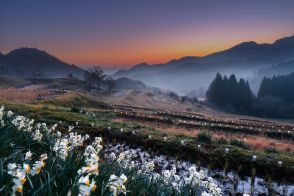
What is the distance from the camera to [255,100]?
112m

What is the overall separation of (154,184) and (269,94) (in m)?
119

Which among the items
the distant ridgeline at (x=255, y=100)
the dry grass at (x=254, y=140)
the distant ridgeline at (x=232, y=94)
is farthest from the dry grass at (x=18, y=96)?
the distant ridgeline at (x=232, y=94)

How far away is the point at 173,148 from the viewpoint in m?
15.3

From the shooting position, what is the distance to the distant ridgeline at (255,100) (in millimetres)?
100750

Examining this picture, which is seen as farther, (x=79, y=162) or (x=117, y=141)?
(x=117, y=141)

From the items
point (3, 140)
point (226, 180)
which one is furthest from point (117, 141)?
point (3, 140)

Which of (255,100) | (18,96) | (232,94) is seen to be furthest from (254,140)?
(255,100)

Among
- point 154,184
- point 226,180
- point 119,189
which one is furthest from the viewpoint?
point 226,180

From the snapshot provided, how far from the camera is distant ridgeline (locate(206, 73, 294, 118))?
100750 millimetres

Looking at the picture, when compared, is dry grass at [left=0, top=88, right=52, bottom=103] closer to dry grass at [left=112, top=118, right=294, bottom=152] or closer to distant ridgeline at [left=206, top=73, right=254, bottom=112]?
dry grass at [left=112, top=118, right=294, bottom=152]

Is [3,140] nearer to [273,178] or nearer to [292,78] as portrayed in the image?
[273,178]

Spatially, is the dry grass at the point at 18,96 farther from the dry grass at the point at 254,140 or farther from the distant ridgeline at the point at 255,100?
the distant ridgeline at the point at 255,100

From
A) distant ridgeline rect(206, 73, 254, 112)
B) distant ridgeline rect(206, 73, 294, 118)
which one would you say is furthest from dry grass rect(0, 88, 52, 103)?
distant ridgeline rect(206, 73, 254, 112)

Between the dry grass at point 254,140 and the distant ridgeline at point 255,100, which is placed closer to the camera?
the dry grass at point 254,140
